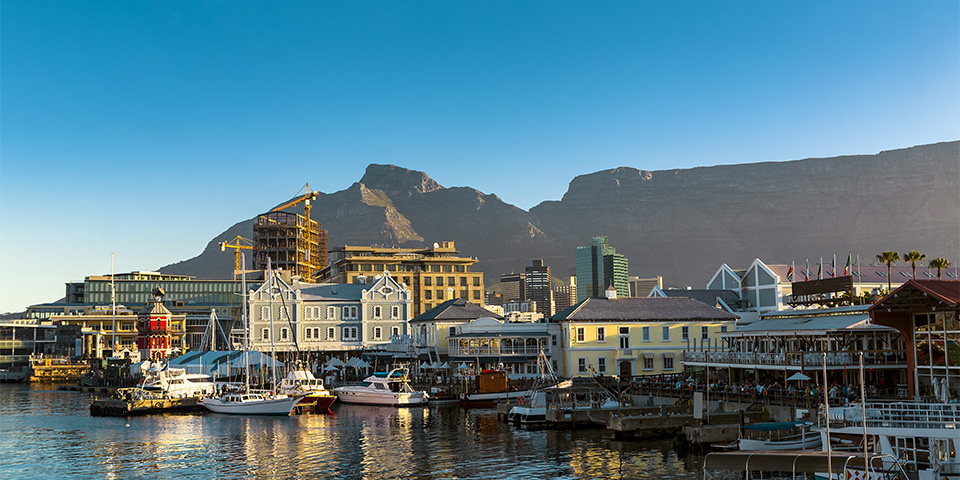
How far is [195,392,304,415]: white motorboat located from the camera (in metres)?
76.3

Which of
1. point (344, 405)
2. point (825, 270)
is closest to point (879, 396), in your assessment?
point (344, 405)

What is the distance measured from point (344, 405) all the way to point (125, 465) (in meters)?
37.4

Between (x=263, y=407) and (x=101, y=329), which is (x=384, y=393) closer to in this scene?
(x=263, y=407)

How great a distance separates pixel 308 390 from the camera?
8312 centimetres

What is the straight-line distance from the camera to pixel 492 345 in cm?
9312

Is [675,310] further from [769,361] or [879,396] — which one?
[879,396]

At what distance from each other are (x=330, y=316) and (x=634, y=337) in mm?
49681

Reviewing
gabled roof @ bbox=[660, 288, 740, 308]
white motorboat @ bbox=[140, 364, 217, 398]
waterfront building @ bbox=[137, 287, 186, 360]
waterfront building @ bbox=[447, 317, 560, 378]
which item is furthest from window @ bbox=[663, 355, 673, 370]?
waterfront building @ bbox=[137, 287, 186, 360]

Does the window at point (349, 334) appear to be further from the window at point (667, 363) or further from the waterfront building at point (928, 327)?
the waterfront building at point (928, 327)

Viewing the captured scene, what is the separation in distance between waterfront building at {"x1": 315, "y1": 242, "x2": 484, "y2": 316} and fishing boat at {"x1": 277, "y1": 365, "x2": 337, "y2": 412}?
3221 inches

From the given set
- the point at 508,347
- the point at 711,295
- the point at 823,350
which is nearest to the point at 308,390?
the point at 508,347

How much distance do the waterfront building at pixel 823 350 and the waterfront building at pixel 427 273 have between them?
106586mm

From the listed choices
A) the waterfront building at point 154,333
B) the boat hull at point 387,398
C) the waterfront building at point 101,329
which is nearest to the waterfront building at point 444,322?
the boat hull at point 387,398

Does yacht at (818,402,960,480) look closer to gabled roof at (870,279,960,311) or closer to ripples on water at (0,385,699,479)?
gabled roof at (870,279,960,311)
